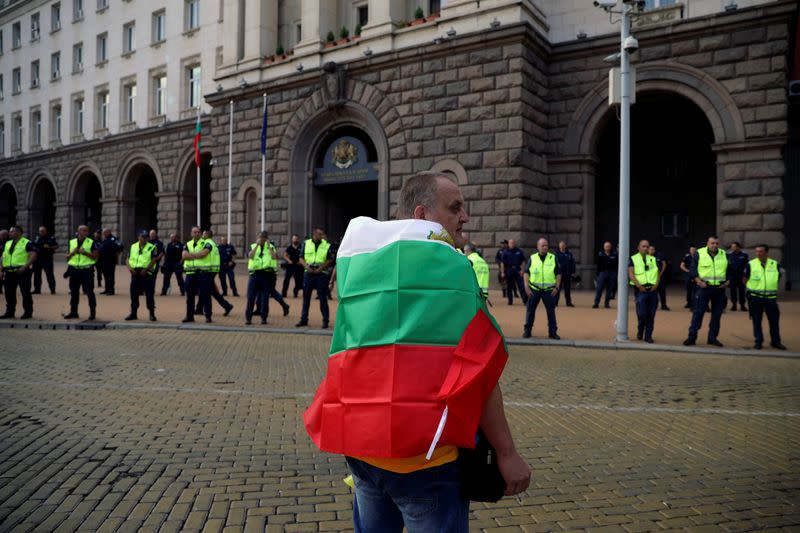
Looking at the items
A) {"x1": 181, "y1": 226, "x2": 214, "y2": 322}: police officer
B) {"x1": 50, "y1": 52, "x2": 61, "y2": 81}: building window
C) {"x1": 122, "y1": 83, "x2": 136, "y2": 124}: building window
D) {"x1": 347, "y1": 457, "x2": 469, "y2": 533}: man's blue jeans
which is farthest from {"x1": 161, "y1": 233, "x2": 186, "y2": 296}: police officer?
{"x1": 50, "y1": 52, "x2": 61, "y2": 81}: building window

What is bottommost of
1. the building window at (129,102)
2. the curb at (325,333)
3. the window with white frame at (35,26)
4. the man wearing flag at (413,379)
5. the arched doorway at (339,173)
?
the curb at (325,333)

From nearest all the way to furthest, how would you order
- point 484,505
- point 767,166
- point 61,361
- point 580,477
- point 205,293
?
point 484,505 → point 580,477 → point 61,361 → point 205,293 → point 767,166

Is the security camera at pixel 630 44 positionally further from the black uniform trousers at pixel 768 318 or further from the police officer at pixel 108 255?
the police officer at pixel 108 255

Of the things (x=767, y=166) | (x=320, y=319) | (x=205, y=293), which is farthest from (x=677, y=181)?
(x=205, y=293)

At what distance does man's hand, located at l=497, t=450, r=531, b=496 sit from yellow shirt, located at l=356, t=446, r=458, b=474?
14cm

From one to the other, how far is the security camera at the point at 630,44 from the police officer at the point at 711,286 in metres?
3.91

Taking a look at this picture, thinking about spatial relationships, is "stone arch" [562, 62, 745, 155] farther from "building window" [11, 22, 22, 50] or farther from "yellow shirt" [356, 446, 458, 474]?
"building window" [11, 22, 22, 50]

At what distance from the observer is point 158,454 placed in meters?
4.88

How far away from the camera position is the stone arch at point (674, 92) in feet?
60.3

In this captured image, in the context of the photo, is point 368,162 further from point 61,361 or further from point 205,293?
point 61,361

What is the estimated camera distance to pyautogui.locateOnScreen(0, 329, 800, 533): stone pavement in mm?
3830

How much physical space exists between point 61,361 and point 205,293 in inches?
194

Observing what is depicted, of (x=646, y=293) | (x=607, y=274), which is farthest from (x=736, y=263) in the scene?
(x=646, y=293)

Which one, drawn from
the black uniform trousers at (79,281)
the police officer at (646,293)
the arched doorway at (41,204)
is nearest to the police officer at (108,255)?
the black uniform trousers at (79,281)
